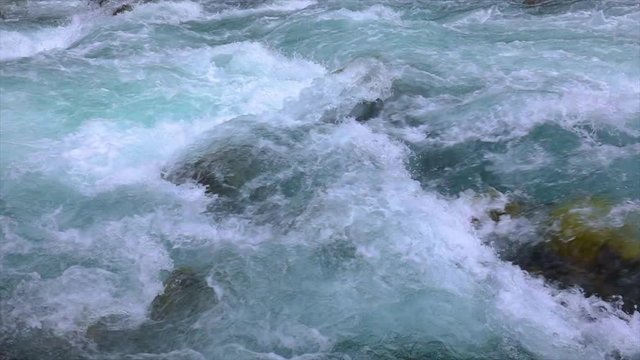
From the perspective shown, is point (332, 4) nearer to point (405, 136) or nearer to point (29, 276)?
point (405, 136)

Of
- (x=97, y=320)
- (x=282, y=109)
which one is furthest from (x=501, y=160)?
(x=97, y=320)

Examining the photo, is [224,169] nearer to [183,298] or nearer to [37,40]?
[183,298]

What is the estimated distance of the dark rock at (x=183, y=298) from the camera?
5.29 meters

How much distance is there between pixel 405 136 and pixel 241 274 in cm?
307

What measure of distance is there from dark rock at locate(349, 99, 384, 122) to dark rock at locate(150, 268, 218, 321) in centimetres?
342

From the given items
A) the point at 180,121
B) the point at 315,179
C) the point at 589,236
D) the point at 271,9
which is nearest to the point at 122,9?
the point at 271,9

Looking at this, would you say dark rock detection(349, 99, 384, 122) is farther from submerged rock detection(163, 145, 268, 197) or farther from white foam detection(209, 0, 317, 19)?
white foam detection(209, 0, 317, 19)

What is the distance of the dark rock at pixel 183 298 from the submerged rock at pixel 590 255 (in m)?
2.88

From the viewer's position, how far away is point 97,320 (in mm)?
5188

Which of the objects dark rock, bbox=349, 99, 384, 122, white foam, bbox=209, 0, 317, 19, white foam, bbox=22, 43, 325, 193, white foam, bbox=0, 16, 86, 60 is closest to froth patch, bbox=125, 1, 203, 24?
white foam, bbox=209, 0, 317, 19

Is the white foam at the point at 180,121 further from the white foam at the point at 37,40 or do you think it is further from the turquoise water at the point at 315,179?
the white foam at the point at 37,40

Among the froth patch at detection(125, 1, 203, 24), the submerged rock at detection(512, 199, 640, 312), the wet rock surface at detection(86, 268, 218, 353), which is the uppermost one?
the froth patch at detection(125, 1, 203, 24)

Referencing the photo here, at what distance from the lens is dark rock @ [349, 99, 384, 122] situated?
8.16 meters

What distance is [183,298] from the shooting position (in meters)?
5.40
